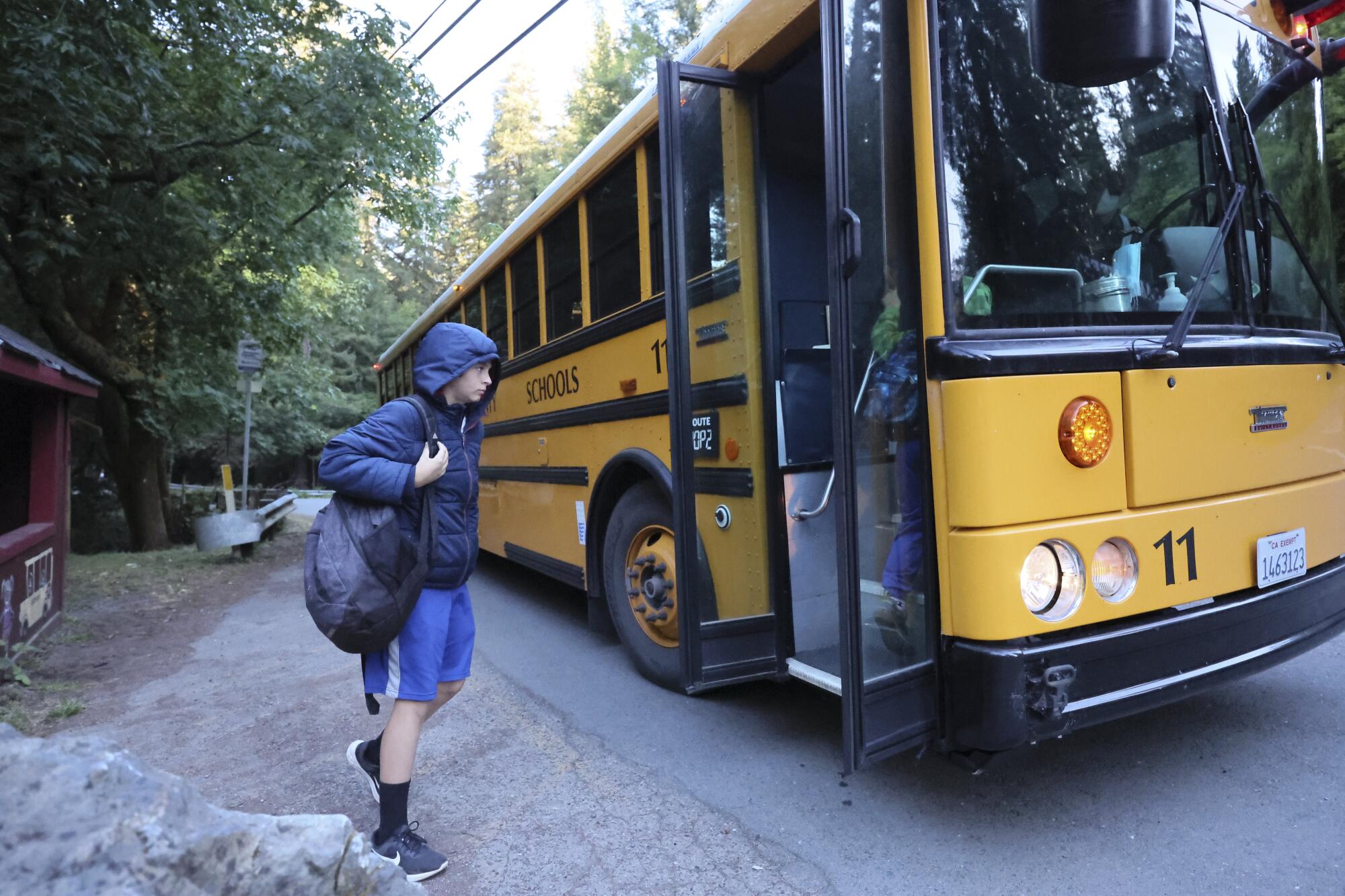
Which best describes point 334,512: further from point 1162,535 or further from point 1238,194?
point 1238,194

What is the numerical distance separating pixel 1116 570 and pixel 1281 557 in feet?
2.26

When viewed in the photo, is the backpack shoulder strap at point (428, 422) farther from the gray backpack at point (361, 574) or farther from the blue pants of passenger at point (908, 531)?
the blue pants of passenger at point (908, 531)

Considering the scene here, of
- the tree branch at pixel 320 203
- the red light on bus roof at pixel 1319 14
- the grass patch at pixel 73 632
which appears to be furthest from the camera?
the tree branch at pixel 320 203

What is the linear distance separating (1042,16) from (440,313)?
643 centimetres

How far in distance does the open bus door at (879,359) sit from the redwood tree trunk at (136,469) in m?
11.3

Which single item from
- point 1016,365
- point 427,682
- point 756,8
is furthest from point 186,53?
point 1016,365

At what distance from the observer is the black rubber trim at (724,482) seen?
3.25 meters

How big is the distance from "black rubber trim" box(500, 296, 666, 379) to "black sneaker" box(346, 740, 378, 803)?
4.31 feet

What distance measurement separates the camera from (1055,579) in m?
2.28

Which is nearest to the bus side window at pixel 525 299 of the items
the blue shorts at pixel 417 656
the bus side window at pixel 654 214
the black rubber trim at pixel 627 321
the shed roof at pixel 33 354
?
the black rubber trim at pixel 627 321

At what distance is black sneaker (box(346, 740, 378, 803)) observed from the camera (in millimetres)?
2660

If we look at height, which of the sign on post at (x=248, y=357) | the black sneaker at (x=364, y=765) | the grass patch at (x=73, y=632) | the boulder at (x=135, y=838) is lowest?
the grass patch at (x=73, y=632)

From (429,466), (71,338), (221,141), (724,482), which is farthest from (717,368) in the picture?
(71,338)

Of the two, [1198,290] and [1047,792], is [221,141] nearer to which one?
→ [1198,290]
